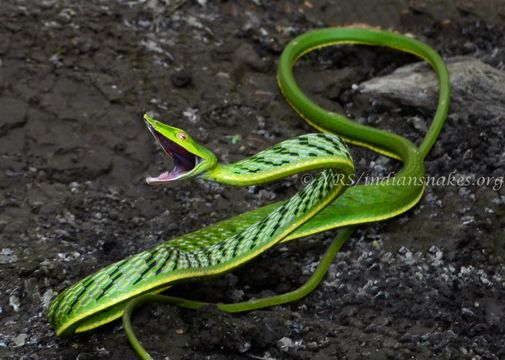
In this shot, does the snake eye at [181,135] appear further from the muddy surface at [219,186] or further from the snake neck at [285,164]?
the muddy surface at [219,186]

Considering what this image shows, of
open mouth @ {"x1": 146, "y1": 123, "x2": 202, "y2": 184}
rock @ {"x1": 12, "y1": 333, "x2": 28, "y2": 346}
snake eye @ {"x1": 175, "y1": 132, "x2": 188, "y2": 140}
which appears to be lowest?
rock @ {"x1": 12, "y1": 333, "x2": 28, "y2": 346}

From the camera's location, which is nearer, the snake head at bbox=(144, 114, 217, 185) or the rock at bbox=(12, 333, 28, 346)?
the snake head at bbox=(144, 114, 217, 185)

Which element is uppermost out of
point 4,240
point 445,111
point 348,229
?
point 445,111

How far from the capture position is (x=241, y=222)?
12.5 ft

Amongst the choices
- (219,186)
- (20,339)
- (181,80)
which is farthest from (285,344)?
(181,80)

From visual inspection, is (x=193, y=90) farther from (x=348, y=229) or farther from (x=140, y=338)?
(x=140, y=338)

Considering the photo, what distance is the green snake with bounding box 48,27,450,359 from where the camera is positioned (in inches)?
121

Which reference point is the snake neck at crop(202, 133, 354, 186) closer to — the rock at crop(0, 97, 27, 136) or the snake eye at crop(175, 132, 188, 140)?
the snake eye at crop(175, 132, 188, 140)

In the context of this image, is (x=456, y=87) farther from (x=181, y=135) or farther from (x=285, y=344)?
(x=181, y=135)

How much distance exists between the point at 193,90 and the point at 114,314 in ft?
6.88

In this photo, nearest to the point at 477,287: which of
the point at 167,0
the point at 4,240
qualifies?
the point at 4,240

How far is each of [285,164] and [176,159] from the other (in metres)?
0.43

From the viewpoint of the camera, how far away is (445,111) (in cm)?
467

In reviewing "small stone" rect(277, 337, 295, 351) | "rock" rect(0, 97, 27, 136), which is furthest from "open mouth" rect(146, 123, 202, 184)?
"rock" rect(0, 97, 27, 136)
